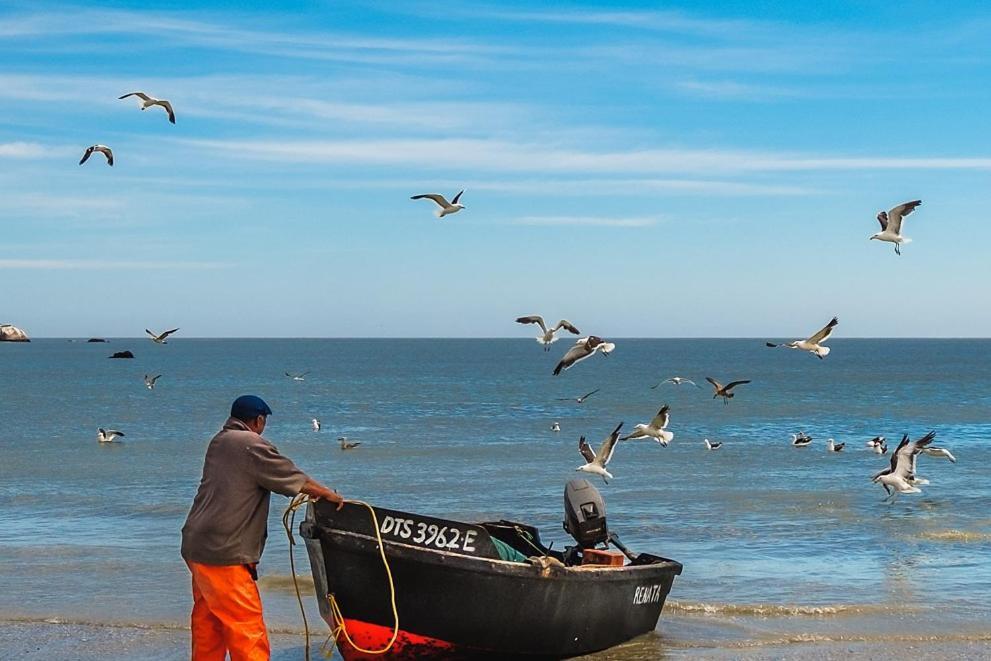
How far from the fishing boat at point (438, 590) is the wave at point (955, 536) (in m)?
9.86

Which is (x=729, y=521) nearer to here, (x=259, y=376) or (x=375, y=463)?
(x=375, y=463)

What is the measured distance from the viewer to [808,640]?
1147 cm

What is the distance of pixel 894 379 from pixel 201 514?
9101 centimetres

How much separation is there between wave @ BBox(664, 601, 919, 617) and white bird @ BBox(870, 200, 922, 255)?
731 centimetres

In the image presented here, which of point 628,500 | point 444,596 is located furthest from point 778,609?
point 628,500

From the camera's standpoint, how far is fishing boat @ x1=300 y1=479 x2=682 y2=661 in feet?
31.1

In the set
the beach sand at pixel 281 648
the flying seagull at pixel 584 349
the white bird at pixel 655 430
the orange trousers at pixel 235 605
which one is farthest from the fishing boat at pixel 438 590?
the white bird at pixel 655 430

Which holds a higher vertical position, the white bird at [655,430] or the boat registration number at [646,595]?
the white bird at [655,430]

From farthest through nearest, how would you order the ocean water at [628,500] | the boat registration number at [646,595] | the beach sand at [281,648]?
the ocean water at [628,500] → the boat registration number at [646,595] → the beach sand at [281,648]

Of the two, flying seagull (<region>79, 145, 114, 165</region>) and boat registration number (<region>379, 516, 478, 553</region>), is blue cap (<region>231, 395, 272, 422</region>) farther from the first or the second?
flying seagull (<region>79, 145, 114, 165</region>)

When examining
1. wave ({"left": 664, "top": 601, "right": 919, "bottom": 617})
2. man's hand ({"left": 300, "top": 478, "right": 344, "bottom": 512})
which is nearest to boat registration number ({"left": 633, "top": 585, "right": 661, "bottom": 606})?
wave ({"left": 664, "top": 601, "right": 919, "bottom": 617})

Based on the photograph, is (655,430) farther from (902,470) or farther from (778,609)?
(778,609)

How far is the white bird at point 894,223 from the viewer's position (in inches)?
754

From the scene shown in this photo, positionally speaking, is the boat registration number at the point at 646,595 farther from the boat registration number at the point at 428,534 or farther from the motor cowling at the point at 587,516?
the boat registration number at the point at 428,534
